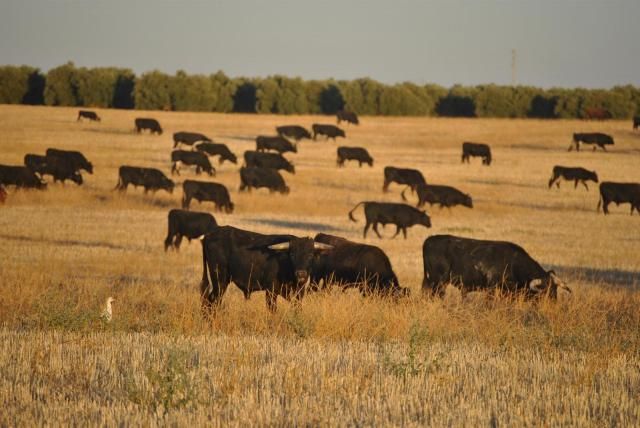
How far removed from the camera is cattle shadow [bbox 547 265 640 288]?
58.9 ft

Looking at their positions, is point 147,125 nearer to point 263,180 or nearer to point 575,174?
point 263,180

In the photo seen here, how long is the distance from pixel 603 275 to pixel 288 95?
73561 mm

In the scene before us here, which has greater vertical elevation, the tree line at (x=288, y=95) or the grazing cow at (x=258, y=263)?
the tree line at (x=288, y=95)

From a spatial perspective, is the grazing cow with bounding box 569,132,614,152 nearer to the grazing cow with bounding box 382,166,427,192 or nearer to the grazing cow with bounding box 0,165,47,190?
the grazing cow with bounding box 382,166,427,192

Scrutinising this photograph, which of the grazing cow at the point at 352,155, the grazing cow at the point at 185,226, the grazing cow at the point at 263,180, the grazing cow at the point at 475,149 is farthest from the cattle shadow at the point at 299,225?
the grazing cow at the point at 475,149

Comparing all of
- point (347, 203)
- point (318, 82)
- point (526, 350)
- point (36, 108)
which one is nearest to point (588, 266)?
point (526, 350)

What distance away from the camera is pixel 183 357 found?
24.9 ft

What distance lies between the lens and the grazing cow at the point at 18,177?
109ft

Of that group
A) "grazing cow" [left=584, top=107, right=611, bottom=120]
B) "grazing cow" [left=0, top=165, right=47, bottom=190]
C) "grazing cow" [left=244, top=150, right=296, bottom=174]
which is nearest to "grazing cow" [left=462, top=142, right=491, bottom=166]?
"grazing cow" [left=244, top=150, right=296, bottom=174]

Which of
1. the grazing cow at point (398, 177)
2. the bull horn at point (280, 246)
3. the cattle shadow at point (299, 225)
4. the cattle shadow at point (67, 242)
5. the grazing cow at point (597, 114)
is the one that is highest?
the grazing cow at point (597, 114)

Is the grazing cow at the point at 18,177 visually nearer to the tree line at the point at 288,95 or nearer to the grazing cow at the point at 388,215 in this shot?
the grazing cow at the point at 388,215

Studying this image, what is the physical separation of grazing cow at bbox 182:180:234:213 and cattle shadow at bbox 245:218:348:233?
3.10 meters

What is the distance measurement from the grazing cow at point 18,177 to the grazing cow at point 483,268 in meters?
23.3

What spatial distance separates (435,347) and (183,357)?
2.80 m
